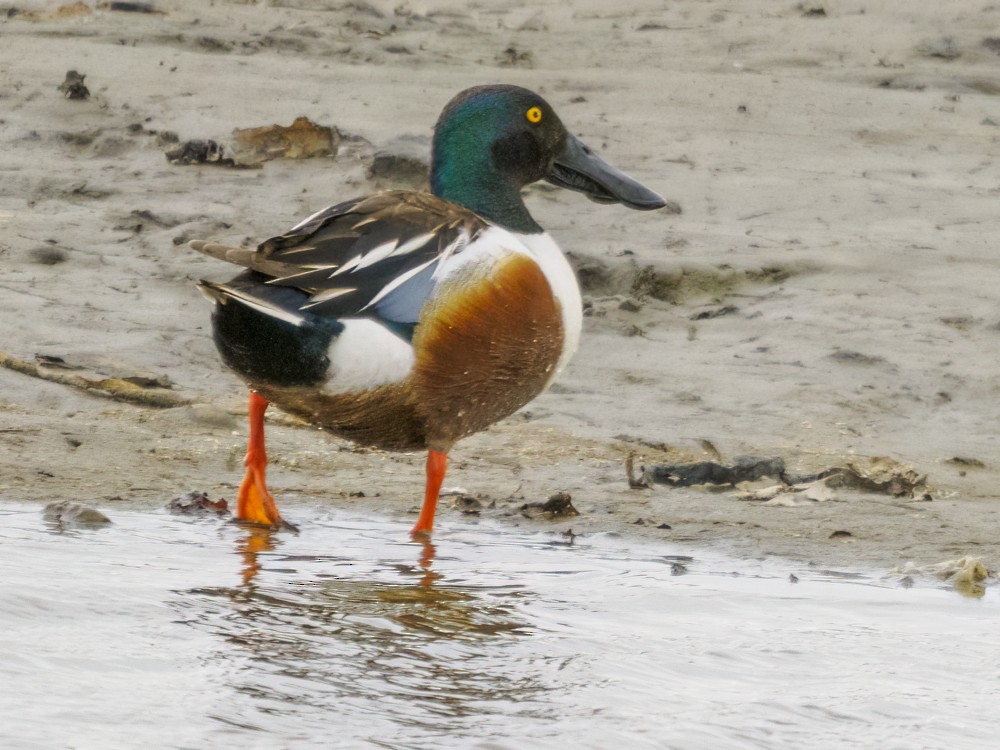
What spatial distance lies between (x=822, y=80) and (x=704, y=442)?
4135 millimetres

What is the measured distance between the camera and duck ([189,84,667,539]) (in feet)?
14.3

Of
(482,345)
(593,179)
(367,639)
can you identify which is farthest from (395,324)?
(593,179)

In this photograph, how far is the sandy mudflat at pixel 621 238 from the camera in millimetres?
5340

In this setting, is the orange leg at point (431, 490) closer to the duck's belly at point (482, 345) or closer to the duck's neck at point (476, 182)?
the duck's belly at point (482, 345)

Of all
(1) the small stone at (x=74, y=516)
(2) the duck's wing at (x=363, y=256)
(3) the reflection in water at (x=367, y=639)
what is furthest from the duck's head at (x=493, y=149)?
(1) the small stone at (x=74, y=516)

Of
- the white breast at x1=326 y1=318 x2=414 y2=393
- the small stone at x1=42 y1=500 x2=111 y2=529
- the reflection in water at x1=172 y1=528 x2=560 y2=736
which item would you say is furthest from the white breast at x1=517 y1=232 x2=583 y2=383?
the small stone at x1=42 y1=500 x2=111 y2=529

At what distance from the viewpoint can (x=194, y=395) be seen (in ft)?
19.7

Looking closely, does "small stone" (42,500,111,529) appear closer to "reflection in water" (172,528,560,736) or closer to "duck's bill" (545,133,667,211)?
"reflection in water" (172,528,560,736)

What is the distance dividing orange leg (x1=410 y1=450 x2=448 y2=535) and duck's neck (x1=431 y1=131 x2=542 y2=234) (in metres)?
0.79

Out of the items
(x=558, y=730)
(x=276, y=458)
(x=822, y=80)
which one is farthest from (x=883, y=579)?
(x=822, y=80)

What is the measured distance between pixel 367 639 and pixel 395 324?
1.04m

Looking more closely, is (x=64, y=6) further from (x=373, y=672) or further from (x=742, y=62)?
(x=373, y=672)

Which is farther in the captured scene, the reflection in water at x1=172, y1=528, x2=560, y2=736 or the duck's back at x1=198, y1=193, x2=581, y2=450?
the duck's back at x1=198, y1=193, x2=581, y2=450

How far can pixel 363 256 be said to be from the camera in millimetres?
4453
